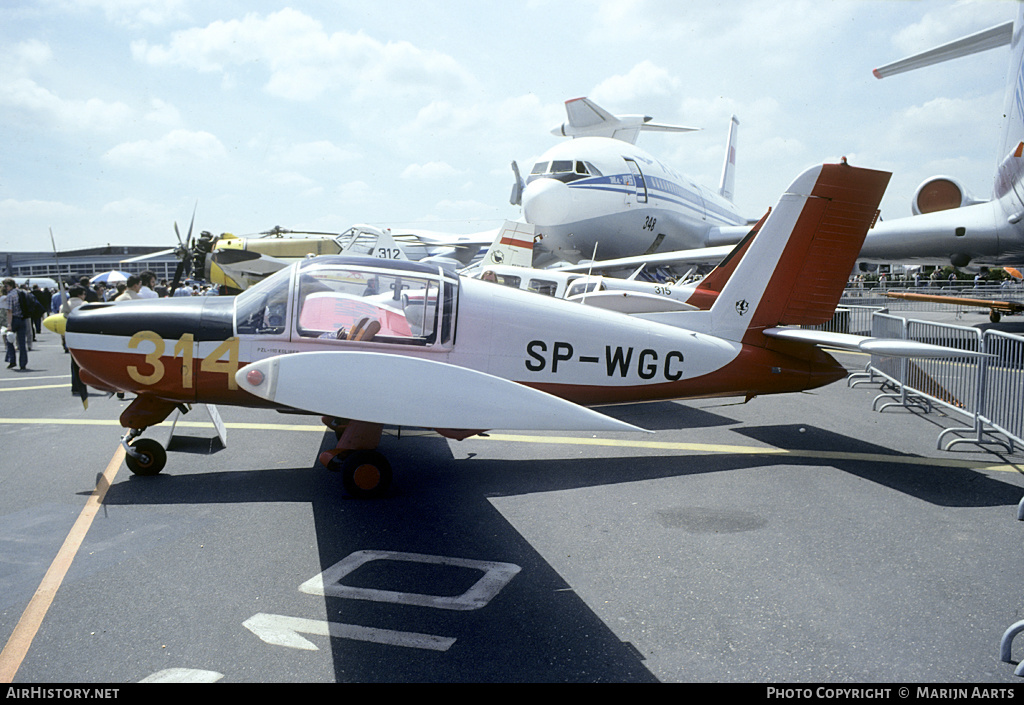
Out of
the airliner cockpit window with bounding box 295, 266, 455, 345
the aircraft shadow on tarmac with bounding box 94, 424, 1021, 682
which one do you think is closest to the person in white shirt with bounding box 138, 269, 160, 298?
the aircraft shadow on tarmac with bounding box 94, 424, 1021, 682

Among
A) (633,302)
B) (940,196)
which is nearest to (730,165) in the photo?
(940,196)

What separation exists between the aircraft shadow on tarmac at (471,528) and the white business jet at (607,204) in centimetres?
1333

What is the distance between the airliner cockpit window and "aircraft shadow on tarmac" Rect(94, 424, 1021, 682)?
1422 millimetres

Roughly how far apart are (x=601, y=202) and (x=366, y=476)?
17.6 metres

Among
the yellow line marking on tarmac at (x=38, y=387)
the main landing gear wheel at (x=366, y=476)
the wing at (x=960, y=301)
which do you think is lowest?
the yellow line marking on tarmac at (x=38, y=387)

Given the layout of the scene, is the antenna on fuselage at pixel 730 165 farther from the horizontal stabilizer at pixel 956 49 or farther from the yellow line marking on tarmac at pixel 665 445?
the yellow line marking on tarmac at pixel 665 445

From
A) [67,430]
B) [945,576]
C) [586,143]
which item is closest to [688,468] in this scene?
[945,576]

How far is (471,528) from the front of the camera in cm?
474

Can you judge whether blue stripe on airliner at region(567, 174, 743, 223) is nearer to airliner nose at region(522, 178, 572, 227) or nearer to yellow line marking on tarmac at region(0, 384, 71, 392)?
airliner nose at region(522, 178, 572, 227)

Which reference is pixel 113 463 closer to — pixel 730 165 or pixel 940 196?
pixel 940 196

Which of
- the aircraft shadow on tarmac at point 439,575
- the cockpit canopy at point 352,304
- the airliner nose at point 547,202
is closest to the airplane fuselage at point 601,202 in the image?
the airliner nose at point 547,202

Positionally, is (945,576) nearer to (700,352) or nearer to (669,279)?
(700,352)

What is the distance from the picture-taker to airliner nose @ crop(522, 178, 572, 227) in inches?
821

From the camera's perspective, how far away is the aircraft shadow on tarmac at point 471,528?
3047 millimetres
